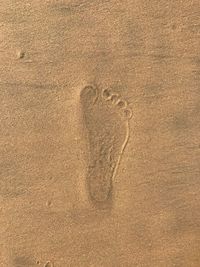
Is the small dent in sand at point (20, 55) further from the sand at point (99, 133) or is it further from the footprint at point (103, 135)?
the footprint at point (103, 135)

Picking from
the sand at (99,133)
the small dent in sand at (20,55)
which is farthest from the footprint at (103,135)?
the small dent in sand at (20,55)

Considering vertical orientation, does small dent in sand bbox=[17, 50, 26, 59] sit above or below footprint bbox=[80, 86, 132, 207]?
above

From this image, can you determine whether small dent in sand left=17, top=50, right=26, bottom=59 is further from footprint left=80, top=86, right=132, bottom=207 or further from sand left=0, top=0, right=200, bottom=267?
footprint left=80, top=86, right=132, bottom=207

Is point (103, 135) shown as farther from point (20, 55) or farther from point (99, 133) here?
point (20, 55)

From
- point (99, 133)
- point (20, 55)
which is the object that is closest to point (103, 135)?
point (99, 133)

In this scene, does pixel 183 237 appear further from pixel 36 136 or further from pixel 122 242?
pixel 36 136

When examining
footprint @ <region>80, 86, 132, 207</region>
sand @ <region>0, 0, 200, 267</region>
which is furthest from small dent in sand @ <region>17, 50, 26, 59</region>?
footprint @ <region>80, 86, 132, 207</region>

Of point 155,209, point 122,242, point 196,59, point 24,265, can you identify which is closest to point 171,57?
point 196,59

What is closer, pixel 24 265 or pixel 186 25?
pixel 186 25
